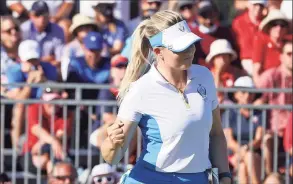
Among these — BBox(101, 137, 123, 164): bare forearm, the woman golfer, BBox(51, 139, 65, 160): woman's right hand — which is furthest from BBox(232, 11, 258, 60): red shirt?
BBox(101, 137, 123, 164): bare forearm

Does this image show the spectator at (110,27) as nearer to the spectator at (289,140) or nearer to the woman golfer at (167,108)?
the spectator at (289,140)

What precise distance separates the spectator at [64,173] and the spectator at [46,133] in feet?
1.21

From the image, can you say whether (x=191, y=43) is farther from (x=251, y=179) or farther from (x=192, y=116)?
(x=251, y=179)

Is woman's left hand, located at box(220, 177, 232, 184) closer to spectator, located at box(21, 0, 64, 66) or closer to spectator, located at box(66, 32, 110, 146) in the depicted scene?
spectator, located at box(66, 32, 110, 146)

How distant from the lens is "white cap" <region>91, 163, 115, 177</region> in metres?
8.51

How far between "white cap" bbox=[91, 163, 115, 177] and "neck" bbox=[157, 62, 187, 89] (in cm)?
346

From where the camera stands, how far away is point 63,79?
31.4ft

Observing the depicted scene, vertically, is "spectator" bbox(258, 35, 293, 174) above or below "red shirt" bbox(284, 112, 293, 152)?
above

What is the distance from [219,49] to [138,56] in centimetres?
444

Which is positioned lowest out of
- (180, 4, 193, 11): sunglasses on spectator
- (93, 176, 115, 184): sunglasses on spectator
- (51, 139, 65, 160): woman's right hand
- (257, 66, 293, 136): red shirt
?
(93, 176, 115, 184): sunglasses on spectator

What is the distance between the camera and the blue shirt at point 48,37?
1008 centimetres

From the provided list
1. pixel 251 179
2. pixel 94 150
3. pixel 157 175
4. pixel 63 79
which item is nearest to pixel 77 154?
pixel 94 150

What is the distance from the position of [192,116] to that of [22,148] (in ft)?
14.2

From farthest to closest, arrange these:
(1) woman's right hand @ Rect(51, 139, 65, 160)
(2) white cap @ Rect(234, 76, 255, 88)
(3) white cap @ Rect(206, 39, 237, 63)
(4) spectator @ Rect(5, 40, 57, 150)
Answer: (3) white cap @ Rect(206, 39, 237, 63)
(4) spectator @ Rect(5, 40, 57, 150)
(2) white cap @ Rect(234, 76, 255, 88)
(1) woman's right hand @ Rect(51, 139, 65, 160)
